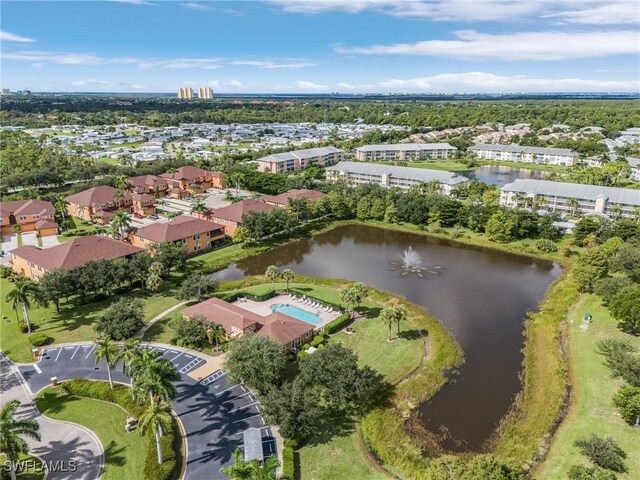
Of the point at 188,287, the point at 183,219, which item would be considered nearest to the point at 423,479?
the point at 188,287

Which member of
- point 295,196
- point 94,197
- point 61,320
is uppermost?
point 94,197

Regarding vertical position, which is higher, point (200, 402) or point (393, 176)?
point (393, 176)

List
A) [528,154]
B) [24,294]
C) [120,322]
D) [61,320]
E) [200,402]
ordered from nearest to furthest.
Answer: [200,402], [120,322], [24,294], [61,320], [528,154]

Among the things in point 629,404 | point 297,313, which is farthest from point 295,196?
point 629,404

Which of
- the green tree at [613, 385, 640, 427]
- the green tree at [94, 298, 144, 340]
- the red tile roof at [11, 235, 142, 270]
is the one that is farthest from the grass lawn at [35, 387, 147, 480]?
the green tree at [613, 385, 640, 427]

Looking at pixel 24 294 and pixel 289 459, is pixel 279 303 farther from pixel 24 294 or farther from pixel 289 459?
pixel 24 294

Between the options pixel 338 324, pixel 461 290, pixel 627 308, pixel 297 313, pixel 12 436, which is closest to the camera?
pixel 12 436

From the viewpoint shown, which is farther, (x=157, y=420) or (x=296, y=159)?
(x=296, y=159)

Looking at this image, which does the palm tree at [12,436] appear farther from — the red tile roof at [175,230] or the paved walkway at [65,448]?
the red tile roof at [175,230]

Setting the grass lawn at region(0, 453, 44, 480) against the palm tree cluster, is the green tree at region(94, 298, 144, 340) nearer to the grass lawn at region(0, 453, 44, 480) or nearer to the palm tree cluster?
the palm tree cluster
